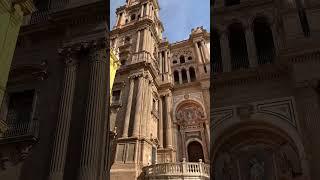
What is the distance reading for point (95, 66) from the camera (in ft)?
24.2

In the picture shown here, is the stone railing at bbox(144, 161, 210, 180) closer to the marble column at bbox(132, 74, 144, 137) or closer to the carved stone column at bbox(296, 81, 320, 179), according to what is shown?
the carved stone column at bbox(296, 81, 320, 179)

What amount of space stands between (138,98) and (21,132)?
1069 cm

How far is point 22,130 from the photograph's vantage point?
689 cm

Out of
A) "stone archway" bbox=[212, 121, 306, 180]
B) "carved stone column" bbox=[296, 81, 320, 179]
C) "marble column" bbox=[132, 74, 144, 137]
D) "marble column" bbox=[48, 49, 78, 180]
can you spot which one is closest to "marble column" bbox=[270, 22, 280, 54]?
"carved stone column" bbox=[296, 81, 320, 179]

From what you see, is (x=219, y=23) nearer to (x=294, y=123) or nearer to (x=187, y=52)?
(x=294, y=123)

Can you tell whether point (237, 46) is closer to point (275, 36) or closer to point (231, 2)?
point (275, 36)

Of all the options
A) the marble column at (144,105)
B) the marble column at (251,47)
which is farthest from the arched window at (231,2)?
the marble column at (144,105)

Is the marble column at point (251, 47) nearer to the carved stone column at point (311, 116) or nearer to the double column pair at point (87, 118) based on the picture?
the carved stone column at point (311, 116)

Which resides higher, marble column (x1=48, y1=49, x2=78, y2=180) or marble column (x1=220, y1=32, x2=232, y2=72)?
marble column (x1=220, y1=32, x2=232, y2=72)

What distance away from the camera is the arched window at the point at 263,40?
10156 millimetres

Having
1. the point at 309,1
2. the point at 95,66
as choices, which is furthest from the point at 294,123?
the point at 95,66

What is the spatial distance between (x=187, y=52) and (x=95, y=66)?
12.5m

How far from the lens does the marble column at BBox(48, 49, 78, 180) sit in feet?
20.7

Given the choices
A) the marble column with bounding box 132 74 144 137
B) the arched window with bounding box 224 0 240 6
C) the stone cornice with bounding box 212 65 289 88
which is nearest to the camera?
the stone cornice with bounding box 212 65 289 88
